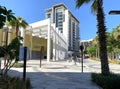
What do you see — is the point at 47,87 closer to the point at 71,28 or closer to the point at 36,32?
the point at 36,32

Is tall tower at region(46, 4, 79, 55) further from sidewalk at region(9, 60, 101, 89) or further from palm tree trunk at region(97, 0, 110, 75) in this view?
palm tree trunk at region(97, 0, 110, 75)

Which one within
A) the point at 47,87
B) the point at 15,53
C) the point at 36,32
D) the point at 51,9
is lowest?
the point at 47,87

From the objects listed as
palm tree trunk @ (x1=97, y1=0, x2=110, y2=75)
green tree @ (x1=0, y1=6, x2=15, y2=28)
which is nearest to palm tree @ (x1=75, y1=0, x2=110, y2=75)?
palm tree trunk @ (x1=97, y1=0, x2=110, y2=75)

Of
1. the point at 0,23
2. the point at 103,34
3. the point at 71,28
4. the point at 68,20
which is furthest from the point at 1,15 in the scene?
the point at 71,28

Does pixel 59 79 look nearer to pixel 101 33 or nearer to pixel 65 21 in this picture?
pixel 101 33

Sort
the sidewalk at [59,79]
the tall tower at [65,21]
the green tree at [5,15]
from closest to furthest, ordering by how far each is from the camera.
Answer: the green tree at [5,15] → the sidewalk at [59,79] → the tall tower at [65,21]

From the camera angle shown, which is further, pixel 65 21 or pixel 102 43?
pixel 65 21

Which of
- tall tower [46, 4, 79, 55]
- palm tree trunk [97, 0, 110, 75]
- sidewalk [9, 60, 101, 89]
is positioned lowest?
sidewalk [9, 60, 101, 89]

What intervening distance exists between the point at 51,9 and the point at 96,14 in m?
178

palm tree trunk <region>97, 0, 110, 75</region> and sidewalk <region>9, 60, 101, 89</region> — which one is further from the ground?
palm tree trunk <region>97, 0, 110, 75</region>

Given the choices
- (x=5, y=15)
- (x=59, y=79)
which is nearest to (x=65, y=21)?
(x=59, y=79)

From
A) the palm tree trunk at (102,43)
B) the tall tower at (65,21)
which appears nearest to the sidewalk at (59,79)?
the palm tree trunk at (102,43)

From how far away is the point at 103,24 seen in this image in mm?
14922

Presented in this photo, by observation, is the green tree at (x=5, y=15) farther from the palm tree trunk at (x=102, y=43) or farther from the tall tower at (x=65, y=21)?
the tall tower at (x=65, y=21)
